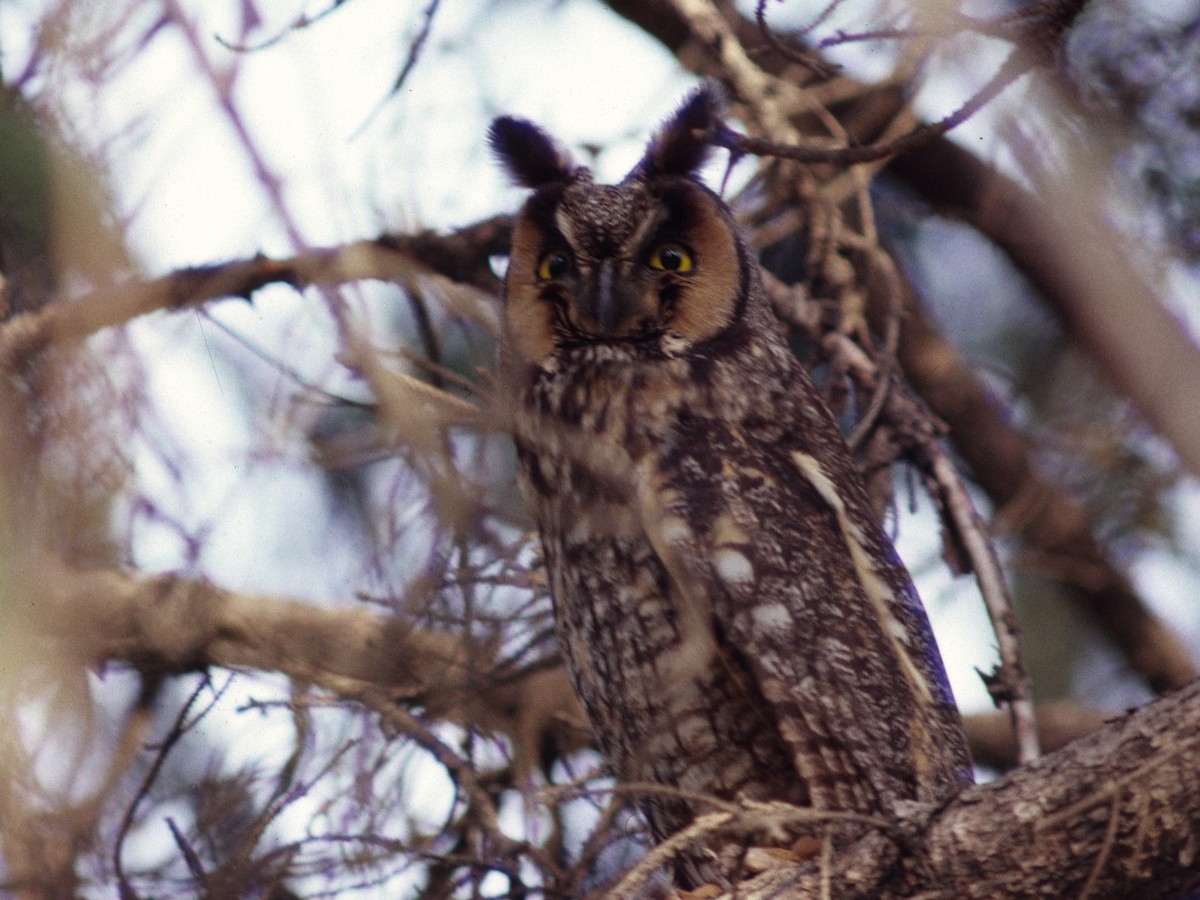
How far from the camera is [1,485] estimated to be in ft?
7.77

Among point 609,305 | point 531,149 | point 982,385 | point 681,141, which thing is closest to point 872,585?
point 609,305

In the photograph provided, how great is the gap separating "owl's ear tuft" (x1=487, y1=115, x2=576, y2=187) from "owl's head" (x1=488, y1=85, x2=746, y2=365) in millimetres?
95

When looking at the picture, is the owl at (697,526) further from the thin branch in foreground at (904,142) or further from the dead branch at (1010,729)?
the dead branch at (1010,729)

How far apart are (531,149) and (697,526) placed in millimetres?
1017

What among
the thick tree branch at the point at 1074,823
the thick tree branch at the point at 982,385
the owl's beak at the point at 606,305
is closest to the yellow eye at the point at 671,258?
the owl's beak at the point at 606,305

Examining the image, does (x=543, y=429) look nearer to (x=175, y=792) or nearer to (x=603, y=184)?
(x=603, y=184)

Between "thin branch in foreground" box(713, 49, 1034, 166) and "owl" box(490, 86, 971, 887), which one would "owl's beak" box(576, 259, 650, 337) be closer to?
"owl" box(490, 86, 971, 887)

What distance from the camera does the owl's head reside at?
2.46m

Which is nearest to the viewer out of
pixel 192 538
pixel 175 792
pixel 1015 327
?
pixel 192 538

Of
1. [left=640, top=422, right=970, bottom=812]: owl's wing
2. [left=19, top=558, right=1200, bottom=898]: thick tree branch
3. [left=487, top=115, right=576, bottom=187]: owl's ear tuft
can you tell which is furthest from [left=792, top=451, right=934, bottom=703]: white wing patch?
[left=487, top=115, right=576, bottom=187]: owl's ear tuft

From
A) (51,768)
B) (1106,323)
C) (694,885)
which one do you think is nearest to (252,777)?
(51,768)

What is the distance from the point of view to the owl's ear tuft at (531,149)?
2.75m

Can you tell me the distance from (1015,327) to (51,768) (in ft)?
11.0

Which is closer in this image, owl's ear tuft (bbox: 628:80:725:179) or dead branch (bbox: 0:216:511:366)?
dead branch (bbox: 0:216:511:366)
